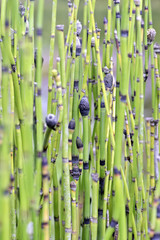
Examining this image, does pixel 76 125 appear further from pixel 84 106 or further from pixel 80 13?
pixel 80 13

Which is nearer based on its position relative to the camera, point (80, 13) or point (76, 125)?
point (76, 125)

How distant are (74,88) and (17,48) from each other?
6.4 inches

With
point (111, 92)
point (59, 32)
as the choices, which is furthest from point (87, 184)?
point (59, 32)

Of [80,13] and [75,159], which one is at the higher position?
[80,13]

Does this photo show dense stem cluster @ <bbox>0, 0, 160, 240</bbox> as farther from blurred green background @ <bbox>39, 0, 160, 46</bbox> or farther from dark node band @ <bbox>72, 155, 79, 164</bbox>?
blurred green background @ <bbox>39, 0, 160, 46</bbox>

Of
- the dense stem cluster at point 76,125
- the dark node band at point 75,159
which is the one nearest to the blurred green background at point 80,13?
the dense stem cluster at point 76,125

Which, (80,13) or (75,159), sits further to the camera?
(80,13)

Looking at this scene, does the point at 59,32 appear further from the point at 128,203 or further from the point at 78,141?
the point at 128,203

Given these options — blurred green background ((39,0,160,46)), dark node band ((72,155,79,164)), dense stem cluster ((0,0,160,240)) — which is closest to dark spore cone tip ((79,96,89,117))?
dense stem cluster ((0,0,160,240))

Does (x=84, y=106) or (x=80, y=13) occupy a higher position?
(x=80, y=13)

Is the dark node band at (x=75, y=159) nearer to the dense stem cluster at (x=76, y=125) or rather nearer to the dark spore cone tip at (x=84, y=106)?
the dense stem cluster at (x=76, y=125)

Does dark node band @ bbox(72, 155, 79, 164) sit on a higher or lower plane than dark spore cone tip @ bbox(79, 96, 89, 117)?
lower

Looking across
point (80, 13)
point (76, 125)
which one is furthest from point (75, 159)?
point (80, 13)

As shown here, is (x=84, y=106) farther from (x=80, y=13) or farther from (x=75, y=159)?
(x=80, y=13)
